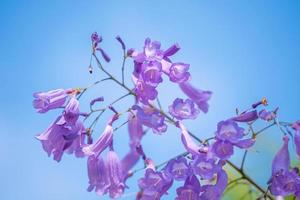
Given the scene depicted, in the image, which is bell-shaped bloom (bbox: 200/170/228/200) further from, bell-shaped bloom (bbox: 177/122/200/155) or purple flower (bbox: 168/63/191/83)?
purple flower (bbox: 168/63/191/83)

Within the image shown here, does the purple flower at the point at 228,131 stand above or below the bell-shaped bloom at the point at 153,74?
below

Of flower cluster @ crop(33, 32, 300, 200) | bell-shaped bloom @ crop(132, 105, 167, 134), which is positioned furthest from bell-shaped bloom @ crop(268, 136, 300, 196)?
bell-shaped bloom @ crop(132, 105, 167, 134)

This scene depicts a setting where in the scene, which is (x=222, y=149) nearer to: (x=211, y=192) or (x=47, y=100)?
(x=211, y=192)

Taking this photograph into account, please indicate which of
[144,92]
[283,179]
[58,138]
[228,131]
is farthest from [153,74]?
[283,179]

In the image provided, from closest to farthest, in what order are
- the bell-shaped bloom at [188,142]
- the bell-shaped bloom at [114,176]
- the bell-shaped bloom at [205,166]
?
the bell-shaped bloom at [205,166], the bell-shaped bloom at [188,142], the bell-shaped bloom at [114,176]

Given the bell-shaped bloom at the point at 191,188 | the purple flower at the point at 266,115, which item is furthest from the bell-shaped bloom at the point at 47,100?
the purple flower at the point at 266,115

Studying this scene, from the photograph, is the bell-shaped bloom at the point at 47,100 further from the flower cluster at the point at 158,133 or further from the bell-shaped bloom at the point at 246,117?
the bell-shaped bloom at the point at 246,117

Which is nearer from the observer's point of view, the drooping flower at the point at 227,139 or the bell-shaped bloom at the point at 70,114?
the drooping flower at the point at 227,139
